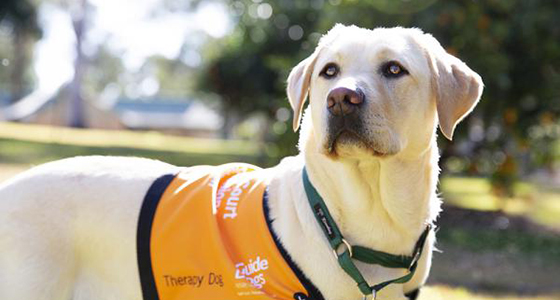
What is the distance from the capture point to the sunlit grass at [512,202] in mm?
15398

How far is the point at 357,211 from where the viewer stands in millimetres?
3303

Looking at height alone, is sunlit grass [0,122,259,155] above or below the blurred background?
below

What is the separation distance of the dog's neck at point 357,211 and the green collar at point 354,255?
0.11 ft

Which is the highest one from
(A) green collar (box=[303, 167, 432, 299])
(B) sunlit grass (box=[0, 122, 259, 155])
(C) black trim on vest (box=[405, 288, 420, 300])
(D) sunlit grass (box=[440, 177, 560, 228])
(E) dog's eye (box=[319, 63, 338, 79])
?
(E) dog's eye (box=[319, 63, 338, 79])

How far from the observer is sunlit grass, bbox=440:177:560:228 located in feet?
50.5

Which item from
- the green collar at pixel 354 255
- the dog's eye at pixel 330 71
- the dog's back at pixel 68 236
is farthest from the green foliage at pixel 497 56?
the dog's back at pixel 68 236

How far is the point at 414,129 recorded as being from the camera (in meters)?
3.35

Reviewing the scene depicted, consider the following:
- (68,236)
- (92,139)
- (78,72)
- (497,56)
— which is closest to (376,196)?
(68,236)

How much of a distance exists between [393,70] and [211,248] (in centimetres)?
137

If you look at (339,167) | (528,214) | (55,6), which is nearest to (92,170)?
(339,167)

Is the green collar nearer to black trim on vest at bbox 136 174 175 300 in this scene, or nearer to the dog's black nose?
the dog's black nose

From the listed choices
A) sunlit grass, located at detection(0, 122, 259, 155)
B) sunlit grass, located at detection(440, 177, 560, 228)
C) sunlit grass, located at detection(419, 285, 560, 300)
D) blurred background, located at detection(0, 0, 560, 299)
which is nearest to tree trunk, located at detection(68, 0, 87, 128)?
sunlit grass, located at detection(0, 122, 259, 155)

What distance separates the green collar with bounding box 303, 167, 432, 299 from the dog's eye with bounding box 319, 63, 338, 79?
0.60 m

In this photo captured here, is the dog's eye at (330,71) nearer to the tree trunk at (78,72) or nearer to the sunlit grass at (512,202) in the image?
the sunlit grass at (512,202)
